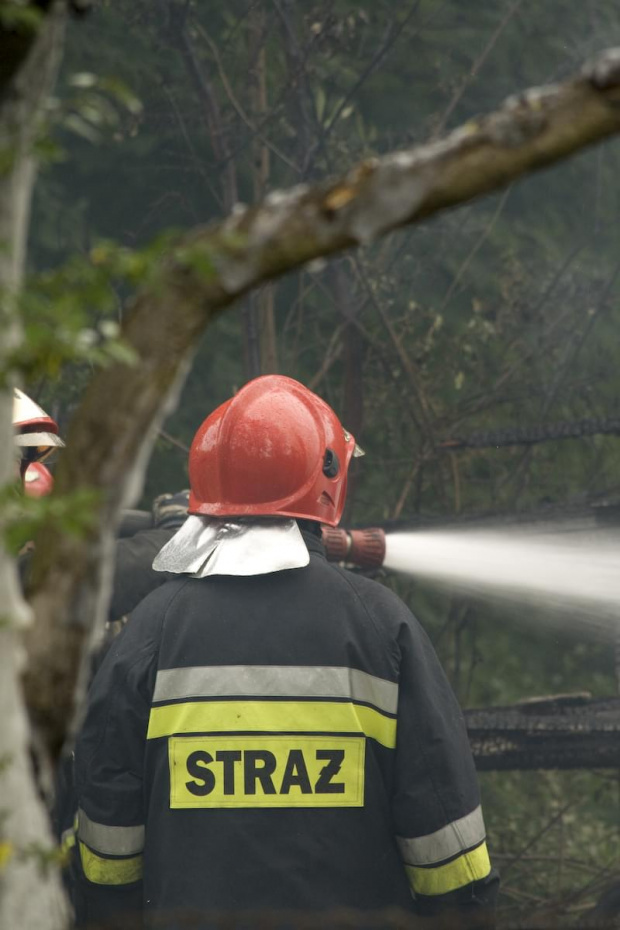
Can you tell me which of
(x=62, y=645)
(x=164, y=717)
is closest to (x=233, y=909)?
(x=164, y=717)

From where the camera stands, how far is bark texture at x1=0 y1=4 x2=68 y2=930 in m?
1.42

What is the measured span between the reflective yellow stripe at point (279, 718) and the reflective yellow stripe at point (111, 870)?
16.8 inches

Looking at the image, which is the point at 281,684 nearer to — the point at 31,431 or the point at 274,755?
the point at 274,755

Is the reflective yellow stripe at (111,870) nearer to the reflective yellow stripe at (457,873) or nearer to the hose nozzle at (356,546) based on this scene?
the reflective yellow stripe at (457,873)

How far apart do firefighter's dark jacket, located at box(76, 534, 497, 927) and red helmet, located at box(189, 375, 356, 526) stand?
0.33 meters

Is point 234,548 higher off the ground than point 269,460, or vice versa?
point 269,460

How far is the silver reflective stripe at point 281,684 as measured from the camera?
3.45 meters

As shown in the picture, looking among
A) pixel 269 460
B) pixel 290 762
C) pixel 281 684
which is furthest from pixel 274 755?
pixel 269 460

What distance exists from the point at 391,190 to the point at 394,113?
642 centimetres

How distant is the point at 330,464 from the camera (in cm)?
392

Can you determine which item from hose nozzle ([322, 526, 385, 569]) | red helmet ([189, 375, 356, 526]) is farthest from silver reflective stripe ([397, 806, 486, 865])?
hose nozzle ([322, 526, 385, 569])

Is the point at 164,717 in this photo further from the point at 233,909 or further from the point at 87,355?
the point at 87,355

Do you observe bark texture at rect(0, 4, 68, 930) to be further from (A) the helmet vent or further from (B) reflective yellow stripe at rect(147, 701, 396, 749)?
(A) the helmet vent

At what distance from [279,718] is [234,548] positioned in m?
0.50
